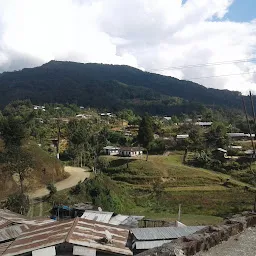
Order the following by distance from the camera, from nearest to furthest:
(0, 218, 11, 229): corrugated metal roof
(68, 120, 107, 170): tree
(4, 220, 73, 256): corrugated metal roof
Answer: (4, 220, 73, 256): corrugated metal roof
(0, 218, 11, 229): corrugated metal roof
(68, 120, 107, 170): tree

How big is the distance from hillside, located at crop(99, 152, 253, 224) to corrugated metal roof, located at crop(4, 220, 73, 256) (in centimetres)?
1727

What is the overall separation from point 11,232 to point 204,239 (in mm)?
14634

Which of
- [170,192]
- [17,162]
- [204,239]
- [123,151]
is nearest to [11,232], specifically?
[17,162]

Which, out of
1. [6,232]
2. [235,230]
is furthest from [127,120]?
[235,230]

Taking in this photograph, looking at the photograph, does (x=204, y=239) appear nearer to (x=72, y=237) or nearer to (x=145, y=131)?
(x=72, y=237)

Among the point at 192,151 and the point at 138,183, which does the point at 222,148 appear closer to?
the point at 192,151

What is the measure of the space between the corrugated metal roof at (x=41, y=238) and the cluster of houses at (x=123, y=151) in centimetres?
4470

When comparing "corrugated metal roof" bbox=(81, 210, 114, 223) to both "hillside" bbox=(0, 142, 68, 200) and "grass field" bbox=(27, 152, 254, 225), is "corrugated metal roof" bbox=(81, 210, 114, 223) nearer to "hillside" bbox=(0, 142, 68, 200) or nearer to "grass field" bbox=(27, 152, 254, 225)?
"grass field" bbox=(27, 152, 254, 225)

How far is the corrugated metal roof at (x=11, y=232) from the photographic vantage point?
731 inches

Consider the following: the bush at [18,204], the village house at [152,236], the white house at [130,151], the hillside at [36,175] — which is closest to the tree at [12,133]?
the hillside at [36,175]

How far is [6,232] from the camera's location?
18953 mm

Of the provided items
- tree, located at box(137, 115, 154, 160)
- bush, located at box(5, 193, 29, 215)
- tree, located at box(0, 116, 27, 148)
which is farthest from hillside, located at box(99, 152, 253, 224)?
tree, located at box(0, 116, 27, 148)

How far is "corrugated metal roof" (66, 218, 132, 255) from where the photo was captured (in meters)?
15.6

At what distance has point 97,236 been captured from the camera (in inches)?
652
